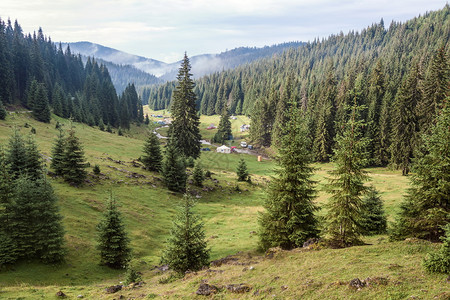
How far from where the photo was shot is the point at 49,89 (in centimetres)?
11888

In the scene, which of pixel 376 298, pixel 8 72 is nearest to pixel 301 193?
pixel 376 298

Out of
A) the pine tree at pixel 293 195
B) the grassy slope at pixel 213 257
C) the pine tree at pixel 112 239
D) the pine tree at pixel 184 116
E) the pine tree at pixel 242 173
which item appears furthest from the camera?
the pine tree at pixel 242 173

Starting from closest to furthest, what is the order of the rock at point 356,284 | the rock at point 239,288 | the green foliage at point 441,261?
the green foliage at point 441,261 < the rock at point 356,284 < the rock at point 239,288

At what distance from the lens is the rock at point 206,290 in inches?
537

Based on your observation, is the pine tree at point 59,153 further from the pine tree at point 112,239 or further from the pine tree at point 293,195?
the pine tree at point 293,195

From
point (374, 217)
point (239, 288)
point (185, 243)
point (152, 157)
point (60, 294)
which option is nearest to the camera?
point (239, 288)

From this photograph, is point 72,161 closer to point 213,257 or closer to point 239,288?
point 213,257

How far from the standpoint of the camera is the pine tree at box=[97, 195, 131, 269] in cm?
2255

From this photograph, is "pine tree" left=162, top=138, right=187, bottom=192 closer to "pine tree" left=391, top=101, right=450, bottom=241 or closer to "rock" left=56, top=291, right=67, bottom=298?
"rock" left=56, top=291, right=67, bottom=298

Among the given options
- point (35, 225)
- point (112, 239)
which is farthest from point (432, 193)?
point (35, 225)

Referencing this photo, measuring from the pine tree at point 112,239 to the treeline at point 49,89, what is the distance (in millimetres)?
63792

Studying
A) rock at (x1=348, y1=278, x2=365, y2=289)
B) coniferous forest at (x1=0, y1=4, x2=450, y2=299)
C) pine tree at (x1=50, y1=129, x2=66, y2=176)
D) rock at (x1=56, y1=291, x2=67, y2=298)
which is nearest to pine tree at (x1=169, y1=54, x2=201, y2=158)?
coniferous forest at (x1=0, y1=4, x2=450, y2=299)

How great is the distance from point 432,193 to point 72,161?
3939cm

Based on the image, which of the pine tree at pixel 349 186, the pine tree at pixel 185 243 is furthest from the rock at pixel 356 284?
the pine tree at pixel 185 243
